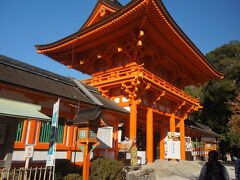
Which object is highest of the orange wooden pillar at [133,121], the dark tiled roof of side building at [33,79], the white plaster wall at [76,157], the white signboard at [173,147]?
the dark tiled roof of side building at [33,79]

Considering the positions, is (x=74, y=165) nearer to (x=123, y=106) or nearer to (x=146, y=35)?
(x=123, y=106)

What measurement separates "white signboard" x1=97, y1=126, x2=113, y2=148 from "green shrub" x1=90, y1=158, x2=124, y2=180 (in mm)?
3335

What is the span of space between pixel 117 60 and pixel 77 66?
3.71 metres

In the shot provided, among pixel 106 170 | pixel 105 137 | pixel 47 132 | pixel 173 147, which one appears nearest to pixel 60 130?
pixel 47 132

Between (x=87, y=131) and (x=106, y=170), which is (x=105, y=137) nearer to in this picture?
(x=106, y=170)

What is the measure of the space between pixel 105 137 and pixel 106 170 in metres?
4.17

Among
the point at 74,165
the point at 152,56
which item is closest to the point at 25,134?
the point at 74,165

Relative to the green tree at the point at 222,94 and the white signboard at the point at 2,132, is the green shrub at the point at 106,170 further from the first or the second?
the green tree at the point at 222,94

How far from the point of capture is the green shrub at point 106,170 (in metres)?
8.95

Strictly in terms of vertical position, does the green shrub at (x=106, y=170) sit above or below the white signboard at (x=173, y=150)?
below

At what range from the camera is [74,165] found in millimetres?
10992

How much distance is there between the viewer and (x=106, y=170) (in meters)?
9.04

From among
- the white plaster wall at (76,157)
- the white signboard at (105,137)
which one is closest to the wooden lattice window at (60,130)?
the white plaster wall at (76,157)

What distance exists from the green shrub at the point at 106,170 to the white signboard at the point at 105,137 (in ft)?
10.9
